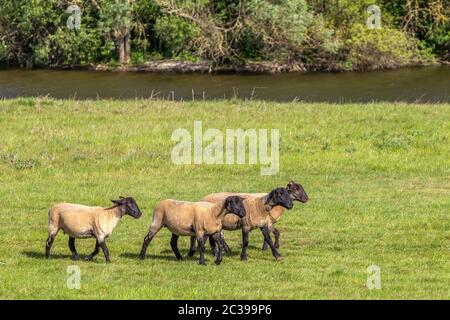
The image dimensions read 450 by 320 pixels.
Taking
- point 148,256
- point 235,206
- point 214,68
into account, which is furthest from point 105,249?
point 214,68

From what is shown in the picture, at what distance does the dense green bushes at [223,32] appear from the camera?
55.3 m

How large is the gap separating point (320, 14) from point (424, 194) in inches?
1316

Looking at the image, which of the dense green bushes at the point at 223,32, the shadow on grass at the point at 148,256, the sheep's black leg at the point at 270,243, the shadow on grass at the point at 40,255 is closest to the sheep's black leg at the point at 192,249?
the shadow on grass at the point at 148,256

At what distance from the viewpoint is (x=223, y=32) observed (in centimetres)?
5684

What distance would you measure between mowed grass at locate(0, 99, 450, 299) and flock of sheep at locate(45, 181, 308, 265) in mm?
451

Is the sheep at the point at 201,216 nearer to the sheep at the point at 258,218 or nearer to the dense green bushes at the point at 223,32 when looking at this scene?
the sheep at the point at 258,218

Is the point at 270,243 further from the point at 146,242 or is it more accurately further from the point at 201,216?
the point at 146,242

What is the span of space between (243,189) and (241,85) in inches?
1137

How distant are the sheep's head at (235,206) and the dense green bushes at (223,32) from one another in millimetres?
38167

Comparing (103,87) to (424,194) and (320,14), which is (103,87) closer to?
(320,14)

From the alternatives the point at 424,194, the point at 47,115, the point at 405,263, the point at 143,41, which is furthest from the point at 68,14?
the point at 405,263

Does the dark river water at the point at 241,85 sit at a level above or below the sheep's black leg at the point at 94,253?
below

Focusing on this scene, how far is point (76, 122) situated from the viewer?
107 feet

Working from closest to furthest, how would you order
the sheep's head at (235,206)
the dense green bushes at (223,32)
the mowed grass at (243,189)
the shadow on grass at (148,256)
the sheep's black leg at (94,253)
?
the mowed grass at (243,189) < the sheep's head at (235,206) < the sheep's black leg at (94,253) < the shadow on grass at (148,256) < the dense green bushes at (223,32)
